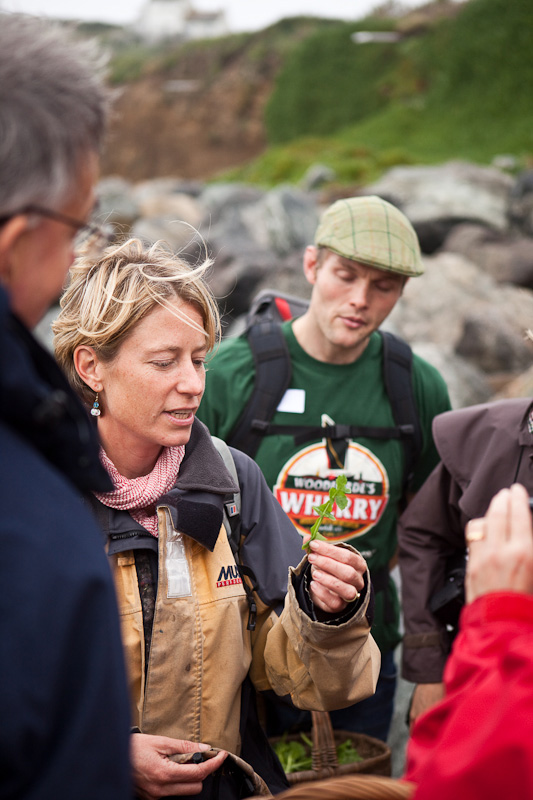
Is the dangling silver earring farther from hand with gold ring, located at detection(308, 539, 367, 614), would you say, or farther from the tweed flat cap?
the tweed flat cap

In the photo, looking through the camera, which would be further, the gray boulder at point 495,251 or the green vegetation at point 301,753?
the gray boulder at point 495,251

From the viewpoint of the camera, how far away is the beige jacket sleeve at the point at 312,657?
2.15m

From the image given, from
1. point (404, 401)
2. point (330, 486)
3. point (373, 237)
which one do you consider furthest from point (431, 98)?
point (330, 486)

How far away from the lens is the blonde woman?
215 centimetres

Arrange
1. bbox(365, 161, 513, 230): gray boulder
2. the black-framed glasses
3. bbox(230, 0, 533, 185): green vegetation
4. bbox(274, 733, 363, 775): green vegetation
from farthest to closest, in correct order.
Result: bbox(230, 0, 533, 185): green vegetation < bbox(365, 161, 513, 230): gray boulder < bbox(274, 733, 363, 775): green vegetation < the black-framed glasses

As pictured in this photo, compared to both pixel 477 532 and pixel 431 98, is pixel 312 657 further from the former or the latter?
pixel 431 98

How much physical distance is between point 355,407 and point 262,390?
1.43 ft

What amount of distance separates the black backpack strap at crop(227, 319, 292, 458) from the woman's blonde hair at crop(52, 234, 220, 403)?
89 centimetres

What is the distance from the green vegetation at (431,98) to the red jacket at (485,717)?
24.4 metres

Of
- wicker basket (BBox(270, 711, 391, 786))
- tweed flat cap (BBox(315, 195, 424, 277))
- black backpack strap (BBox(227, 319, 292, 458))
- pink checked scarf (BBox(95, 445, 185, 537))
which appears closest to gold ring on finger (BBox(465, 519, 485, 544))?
pink checked scarf (BBox(95, 445, 185, 537))

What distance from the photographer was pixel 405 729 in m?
4.07

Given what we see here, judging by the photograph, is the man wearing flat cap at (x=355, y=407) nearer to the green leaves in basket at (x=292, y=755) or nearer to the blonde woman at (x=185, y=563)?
the green leaves in basket at (x=292, y=755)

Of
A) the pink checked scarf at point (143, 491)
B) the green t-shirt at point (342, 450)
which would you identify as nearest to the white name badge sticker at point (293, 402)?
the green t-shirt at point (342, 450)

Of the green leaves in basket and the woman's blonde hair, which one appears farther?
the green leaves in basket
